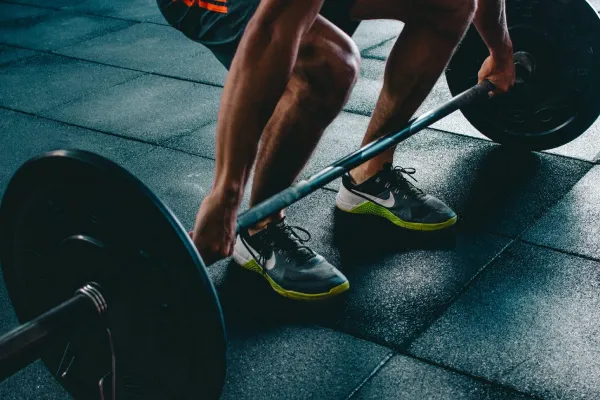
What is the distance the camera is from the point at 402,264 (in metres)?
1.88

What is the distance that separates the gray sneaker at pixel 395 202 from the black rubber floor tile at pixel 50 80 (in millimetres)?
1639

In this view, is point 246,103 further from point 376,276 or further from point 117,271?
point 376,276

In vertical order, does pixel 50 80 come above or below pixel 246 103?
below

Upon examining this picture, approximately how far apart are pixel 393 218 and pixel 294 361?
0.63 m

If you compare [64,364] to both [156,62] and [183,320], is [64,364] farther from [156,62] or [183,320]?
[156,62]

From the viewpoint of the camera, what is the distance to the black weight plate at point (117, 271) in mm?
1124

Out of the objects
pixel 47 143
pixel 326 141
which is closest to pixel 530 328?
pixel 326 141

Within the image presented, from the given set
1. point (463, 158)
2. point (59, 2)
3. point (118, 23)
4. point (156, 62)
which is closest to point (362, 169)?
point (463, 158)

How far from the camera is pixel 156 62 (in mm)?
3617

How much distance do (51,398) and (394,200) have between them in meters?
1.04

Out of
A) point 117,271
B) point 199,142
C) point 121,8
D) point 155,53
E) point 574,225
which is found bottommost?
point 121,8

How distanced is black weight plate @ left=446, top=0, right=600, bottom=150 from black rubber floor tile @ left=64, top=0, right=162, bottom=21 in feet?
8.55

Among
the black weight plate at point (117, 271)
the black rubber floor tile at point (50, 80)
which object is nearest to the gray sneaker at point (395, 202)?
the black weight plate at point (117, 271)

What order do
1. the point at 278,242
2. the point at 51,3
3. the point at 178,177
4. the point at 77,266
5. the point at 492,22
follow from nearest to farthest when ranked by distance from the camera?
the point at 77,266, the point at 278,242, the point at 492,22, the point at 178,177, the point at 51,3
